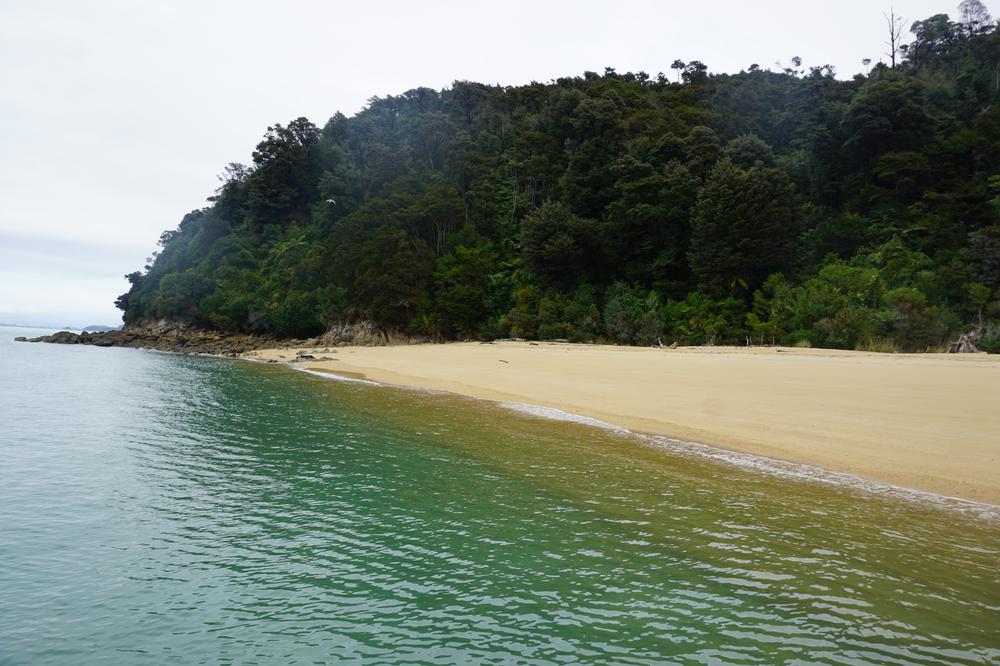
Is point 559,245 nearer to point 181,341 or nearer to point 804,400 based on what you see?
point 804,400

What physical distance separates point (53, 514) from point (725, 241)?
116ft

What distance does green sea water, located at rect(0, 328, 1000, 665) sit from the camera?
179 inches

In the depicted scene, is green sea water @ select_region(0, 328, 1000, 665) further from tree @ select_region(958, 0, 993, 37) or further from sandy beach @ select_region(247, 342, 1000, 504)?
tree @ select_region(958, 0, 993, 37)

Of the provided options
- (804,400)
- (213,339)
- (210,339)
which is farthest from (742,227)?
(210,339)

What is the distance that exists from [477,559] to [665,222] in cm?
3752

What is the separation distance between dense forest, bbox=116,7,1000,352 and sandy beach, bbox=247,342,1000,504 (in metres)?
8.69

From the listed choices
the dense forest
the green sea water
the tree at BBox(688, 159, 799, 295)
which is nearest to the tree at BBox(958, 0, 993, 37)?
the dense forest

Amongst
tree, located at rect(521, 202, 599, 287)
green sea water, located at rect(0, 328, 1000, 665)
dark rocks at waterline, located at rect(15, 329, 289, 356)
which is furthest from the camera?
dark rocks at waterline, located at rect(15, 329, 289, 356)

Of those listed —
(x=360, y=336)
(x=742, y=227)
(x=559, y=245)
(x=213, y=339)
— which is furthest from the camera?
(x=213, y=339)

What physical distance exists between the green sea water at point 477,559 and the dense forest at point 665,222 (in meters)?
21.3

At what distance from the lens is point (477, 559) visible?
6.23 meters

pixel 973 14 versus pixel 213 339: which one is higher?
pixel 973 14

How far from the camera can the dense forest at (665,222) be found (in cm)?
3061

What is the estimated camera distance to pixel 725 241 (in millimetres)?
34688
